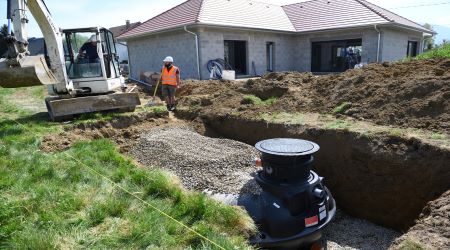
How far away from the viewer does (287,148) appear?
13.4ft

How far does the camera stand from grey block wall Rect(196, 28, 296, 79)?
48.5 ft

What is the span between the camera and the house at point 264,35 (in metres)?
15.0

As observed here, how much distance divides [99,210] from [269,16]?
17150 millimetres

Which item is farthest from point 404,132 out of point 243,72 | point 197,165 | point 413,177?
point 243,72

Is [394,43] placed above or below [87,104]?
above

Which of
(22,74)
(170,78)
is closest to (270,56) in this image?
(170,78)

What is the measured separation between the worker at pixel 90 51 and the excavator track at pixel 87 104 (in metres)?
1.10

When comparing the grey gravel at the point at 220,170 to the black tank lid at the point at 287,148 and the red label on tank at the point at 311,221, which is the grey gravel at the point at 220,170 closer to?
the black tank lid at the point at 287,148

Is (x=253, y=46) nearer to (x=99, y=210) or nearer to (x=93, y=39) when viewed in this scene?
(x=93, y=39)

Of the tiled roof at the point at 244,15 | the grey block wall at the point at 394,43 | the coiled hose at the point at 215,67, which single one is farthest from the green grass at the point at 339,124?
the grey block wall at the point at 394,43

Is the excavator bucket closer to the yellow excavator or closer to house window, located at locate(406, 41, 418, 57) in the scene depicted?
the yellow excavator

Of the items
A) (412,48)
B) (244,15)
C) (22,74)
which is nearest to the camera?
(22,74)

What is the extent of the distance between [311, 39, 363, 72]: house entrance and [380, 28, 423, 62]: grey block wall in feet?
7.73

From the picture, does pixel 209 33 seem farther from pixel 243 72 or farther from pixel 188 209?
pixel 188 209
